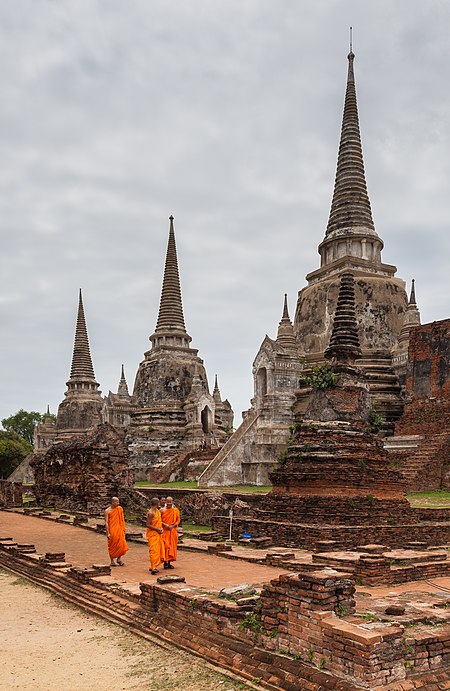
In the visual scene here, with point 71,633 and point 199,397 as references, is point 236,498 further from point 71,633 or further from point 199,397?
point 199,397

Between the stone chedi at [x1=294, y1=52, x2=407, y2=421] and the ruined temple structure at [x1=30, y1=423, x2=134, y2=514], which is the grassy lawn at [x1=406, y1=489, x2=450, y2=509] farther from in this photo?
the ruined temple structure at [x1=30, y1=423, x2=134, y2=514]

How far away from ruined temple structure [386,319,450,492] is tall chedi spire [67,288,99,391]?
1309 inches

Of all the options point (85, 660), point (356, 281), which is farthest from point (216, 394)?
point (85, 660)

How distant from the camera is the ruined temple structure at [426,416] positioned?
74.1 ft

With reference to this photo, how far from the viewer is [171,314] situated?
44.6m

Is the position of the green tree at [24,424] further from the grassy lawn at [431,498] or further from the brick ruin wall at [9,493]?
the grassy lawn at [431,498]

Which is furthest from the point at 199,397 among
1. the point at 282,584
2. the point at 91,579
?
the point at 282,584

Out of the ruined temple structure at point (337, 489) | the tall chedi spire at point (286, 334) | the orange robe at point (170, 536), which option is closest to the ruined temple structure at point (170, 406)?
the tall chedi spire at point (286, 334)

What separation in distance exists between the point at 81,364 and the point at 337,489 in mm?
42729

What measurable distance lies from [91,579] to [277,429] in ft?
64.8

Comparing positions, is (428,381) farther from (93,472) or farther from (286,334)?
(93,472)

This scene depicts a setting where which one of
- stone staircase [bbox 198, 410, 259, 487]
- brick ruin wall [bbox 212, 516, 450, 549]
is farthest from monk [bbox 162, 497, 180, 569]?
stone staircase [bbox 198, 410, 259, 487]

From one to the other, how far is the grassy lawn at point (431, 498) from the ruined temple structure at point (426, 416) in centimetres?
41

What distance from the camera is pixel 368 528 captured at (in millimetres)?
13695
